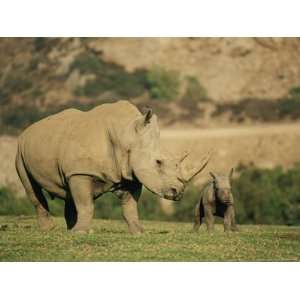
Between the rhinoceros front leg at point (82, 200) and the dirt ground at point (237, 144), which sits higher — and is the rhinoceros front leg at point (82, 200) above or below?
below

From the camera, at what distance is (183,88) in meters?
47.3

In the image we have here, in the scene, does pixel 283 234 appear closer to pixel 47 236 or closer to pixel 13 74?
pixel 47 236

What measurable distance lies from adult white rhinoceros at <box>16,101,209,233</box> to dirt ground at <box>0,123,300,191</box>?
22.3 m

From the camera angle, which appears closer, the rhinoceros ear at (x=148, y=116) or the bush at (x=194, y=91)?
the rhinoceros ear at (x=148, y=116)

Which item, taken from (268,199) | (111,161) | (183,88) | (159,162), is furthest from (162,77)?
(159,162)

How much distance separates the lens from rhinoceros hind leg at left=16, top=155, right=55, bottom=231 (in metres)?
18.9

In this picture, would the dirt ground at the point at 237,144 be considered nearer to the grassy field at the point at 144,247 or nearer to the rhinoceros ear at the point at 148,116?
the rhinoceros ear at the point at 148,116

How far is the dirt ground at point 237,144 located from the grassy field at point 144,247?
2331 cm

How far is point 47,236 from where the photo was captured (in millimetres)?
16625

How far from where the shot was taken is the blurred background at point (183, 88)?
4284 cm

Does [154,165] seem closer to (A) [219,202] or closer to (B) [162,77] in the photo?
(A) [219,202]

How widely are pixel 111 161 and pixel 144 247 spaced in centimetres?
A: 232

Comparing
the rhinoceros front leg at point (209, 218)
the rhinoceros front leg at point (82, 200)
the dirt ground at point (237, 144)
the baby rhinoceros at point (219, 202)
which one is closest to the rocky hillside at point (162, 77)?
the dirt ground at point (237, 144)

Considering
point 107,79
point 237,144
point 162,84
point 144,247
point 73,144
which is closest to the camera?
point 144,247
